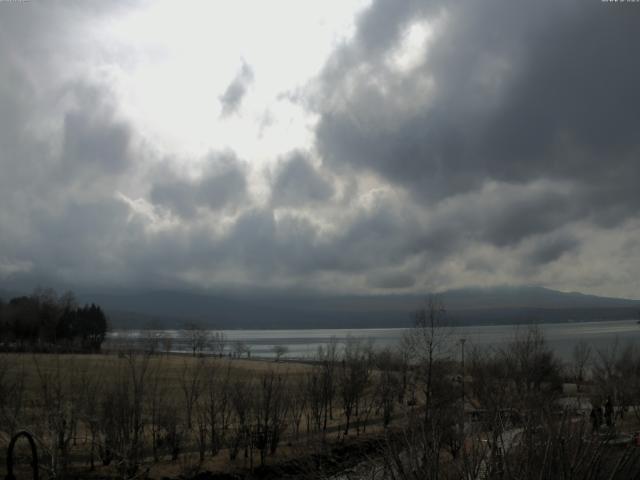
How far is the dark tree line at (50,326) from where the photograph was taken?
13112cm

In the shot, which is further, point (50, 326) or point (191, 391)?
point (50, 326)

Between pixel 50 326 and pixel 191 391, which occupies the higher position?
pixel 50 326

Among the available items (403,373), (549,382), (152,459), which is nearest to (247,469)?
(152,459)

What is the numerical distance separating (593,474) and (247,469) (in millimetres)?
29612

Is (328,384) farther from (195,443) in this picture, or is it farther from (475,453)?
(475,453)

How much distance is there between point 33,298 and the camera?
519ft

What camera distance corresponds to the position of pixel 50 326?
140m

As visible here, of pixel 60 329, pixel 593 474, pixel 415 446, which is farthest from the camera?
pixel 60 329

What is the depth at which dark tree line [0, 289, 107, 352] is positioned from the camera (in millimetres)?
131125

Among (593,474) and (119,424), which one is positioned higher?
(593,474)

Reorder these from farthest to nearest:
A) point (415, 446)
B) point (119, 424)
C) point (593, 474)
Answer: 1. point (119, 424)
2. point (415, 446)
3. point (593, 474)

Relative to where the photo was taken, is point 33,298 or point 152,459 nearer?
point 152,459

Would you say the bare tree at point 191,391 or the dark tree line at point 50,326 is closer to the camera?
the bare tree at point 191,391

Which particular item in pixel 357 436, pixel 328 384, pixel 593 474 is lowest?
pixel 357 436
